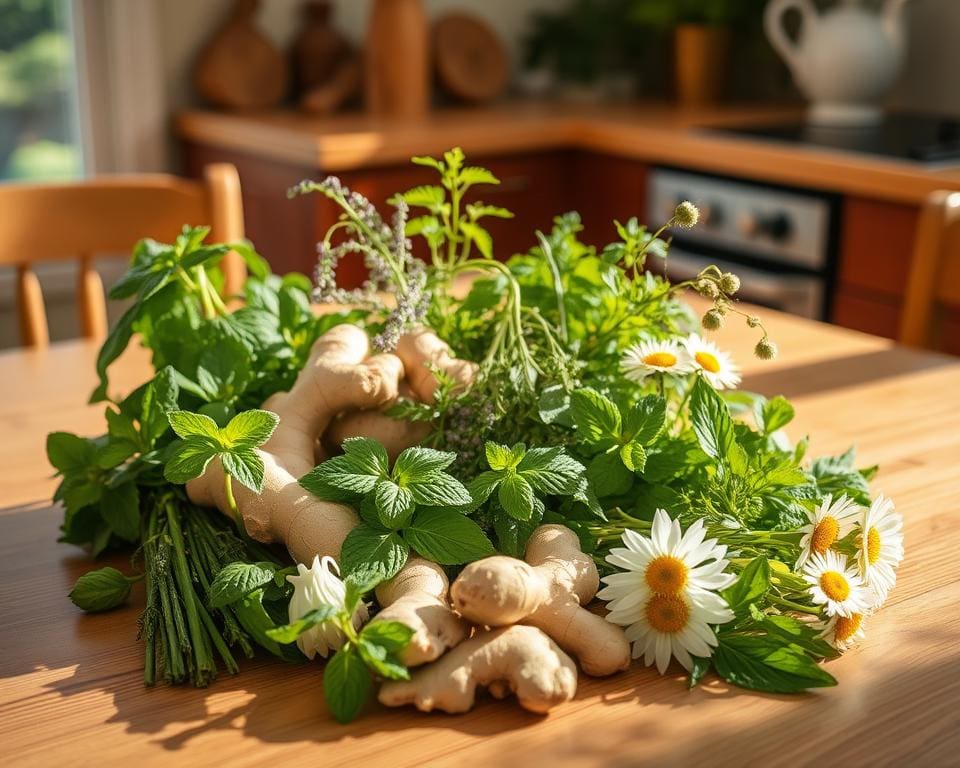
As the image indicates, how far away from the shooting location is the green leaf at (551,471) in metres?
0.71

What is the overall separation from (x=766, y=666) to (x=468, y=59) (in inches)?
103

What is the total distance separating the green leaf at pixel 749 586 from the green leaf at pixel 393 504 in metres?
0.19

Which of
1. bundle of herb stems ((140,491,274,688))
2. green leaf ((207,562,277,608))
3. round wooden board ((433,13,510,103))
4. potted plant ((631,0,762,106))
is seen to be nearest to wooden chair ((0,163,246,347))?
bundle of herb stems ((140,491,274,688))

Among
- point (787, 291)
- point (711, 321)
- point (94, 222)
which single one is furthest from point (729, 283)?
point (787, 291)

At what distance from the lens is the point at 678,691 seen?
2.20ft

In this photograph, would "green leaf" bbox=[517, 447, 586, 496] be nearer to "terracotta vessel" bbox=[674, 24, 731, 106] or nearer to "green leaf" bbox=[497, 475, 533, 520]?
"green leaf" bbox=[497, 475, 533, 520]

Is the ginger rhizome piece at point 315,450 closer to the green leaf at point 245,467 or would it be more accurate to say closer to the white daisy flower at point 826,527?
the green leaf at point 245,467

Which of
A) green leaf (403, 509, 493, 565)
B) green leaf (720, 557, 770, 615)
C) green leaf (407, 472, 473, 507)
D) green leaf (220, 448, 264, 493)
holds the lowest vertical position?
green leaf (720, 557, 770, 615)

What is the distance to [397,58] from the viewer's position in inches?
111

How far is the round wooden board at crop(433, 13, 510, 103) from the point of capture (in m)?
3.04

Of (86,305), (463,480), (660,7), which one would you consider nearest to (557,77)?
(660,7)

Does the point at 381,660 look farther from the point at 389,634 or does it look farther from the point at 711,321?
the point at 711,321

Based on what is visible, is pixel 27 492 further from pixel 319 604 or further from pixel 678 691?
pixel 678 691

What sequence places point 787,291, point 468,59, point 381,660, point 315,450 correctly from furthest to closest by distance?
point 468,59 < point 787,291 < point 315,450 < point 381,660
